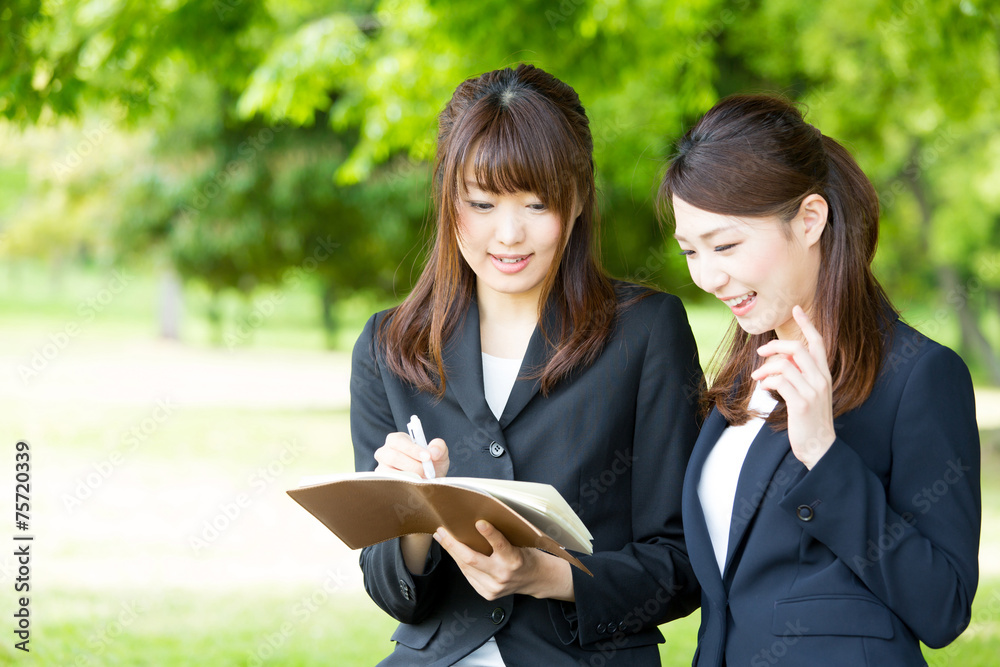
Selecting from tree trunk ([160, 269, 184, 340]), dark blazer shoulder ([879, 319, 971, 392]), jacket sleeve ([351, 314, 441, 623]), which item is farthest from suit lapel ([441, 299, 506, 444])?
tree trunk ([160, 269, 184, 340])

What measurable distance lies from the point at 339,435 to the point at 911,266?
17.4 m

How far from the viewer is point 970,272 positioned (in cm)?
2277

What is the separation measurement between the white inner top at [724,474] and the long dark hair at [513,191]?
41cm

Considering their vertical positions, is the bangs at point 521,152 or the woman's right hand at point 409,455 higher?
the bangs at point 521,152

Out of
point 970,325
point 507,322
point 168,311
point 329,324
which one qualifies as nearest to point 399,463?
point 507,322

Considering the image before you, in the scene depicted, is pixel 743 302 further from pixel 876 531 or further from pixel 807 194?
pixel 876 531

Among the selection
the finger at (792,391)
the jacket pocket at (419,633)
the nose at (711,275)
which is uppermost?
the nose at (711,275)

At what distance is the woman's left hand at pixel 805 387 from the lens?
5.96 feet

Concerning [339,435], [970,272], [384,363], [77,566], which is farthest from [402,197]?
[970,272]

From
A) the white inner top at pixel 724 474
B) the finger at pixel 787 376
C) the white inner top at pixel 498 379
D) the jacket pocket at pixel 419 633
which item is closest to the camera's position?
the finger at pixel 787 376

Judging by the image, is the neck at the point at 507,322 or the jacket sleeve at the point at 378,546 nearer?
the jacket sleeve at the point at 378,546

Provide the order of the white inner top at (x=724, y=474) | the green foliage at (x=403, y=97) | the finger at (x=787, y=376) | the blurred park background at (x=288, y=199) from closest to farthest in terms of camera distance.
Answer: the finger at (x=787, y=376) < the white inner top at (x=724, y=474) < the green foliage at (x=403, y=97) < the blurred park background at (x=288, y=199)

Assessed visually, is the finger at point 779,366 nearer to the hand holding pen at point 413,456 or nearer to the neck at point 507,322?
the hand holding pen at point 413,456

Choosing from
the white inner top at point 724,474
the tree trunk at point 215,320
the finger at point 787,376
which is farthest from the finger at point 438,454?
the tree trunk at point 215,320
